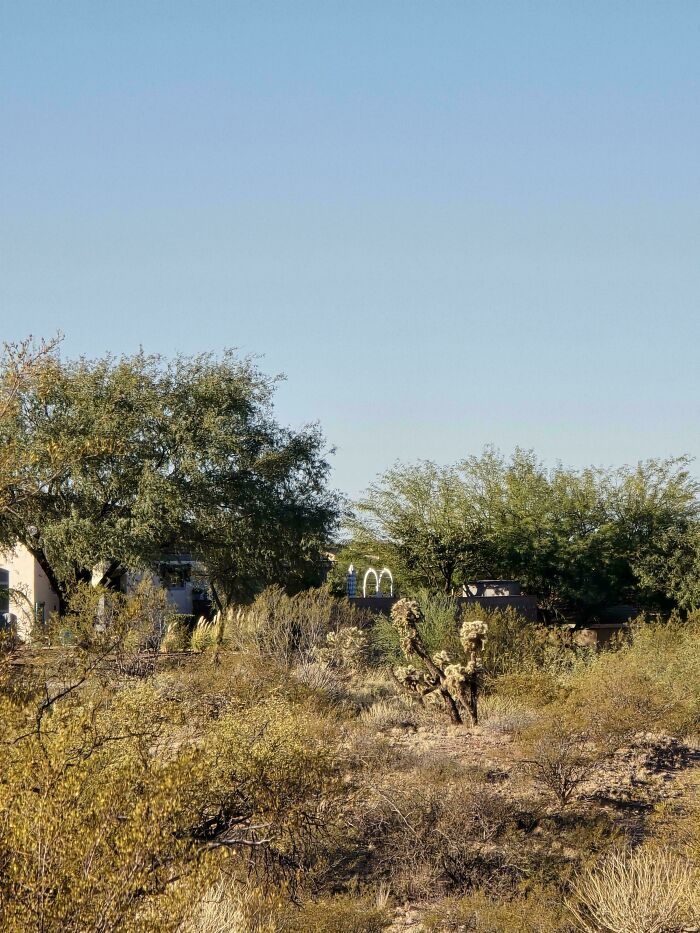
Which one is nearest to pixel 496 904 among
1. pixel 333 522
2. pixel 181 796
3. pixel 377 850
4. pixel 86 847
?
pixel 377 850

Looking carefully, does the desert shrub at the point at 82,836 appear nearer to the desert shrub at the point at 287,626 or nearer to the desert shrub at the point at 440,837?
the desert shrub at the point at 440,837

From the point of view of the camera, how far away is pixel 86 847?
627 centimetres

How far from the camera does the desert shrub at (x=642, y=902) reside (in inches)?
361

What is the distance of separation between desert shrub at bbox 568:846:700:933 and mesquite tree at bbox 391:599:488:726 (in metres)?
7.22

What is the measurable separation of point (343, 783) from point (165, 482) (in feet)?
51.5

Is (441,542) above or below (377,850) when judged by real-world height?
above

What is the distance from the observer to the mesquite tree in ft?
57.4

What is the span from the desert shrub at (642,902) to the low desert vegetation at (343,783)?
0.03 meters

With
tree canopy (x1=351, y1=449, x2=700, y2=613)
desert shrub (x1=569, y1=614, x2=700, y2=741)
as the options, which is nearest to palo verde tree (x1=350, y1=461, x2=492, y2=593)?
tree canopy (x1=351, y1=449, x2=700, y2=613)

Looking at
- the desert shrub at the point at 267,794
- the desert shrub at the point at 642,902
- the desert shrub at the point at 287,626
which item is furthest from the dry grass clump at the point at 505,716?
the desert shrub at the point at 642,902

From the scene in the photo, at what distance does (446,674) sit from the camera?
57.8 feet

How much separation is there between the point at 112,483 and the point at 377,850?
17550 millimetres

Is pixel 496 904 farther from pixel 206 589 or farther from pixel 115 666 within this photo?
pixel 206 589

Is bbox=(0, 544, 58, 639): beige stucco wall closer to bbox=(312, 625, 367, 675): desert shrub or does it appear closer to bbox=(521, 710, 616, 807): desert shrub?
bbox=(312, 625, 367, 675): desert shrub
